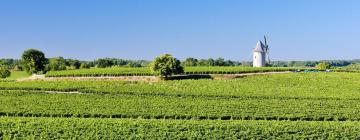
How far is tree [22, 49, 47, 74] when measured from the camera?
384 feet

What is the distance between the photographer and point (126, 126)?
4172cm

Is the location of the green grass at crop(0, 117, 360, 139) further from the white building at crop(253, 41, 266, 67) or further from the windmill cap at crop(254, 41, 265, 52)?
the white building at crop(253, 41, 266, 67)

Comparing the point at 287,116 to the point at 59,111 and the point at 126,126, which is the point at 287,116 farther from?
the point at 59,111

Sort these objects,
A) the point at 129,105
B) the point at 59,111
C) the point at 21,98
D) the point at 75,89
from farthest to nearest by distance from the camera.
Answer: the point at 75,89 → the point at 21,98 → the point at 129,105 → the point at 59,111

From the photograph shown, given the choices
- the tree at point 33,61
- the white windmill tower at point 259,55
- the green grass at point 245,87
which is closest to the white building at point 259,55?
the white windmill tower at point 259,55

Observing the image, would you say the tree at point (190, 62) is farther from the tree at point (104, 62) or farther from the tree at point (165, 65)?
the tree at point (165, 65)

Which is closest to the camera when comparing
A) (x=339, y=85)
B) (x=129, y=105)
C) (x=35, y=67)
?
(x=129, y=105)

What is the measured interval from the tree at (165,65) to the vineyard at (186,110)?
5.04 metres

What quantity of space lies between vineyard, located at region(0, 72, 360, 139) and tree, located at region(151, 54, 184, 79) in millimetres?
5039

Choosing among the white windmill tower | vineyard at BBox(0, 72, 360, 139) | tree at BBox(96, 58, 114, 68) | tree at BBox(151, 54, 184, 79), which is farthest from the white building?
tree at BBox(96, 58, 114, 68)

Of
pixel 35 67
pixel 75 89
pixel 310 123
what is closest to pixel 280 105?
pixel 310 123

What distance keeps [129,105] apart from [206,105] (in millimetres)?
8799

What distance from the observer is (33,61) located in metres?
Result: 117

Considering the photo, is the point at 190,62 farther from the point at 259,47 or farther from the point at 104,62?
the point at 259,47
